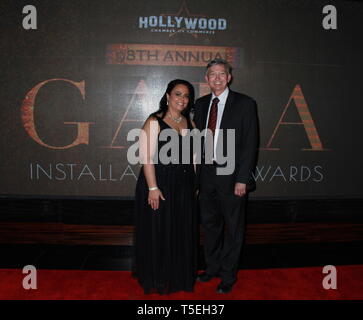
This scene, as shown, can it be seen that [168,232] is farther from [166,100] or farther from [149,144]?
[166,100]

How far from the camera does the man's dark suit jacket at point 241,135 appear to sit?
2.04 m

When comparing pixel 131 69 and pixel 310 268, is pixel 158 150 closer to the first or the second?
pixel 131 69

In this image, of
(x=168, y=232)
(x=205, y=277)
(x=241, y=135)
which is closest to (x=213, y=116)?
(x=241, y=135)

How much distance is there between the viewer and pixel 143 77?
317 centimetres

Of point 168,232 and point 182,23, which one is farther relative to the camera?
point 182,23

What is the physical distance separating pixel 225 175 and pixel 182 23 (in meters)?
2.03

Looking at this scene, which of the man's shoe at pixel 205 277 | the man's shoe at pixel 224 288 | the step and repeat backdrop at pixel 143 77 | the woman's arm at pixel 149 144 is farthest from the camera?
the step and repeat backdrop at pixel 143 77

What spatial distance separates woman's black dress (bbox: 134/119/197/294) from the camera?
79.4 inches

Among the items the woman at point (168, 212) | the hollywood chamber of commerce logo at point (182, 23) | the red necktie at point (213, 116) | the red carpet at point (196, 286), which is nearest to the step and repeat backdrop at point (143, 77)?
the hollywood chamber of commerce logo at point (182, 23)

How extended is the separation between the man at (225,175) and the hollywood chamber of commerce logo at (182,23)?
4.38 feet

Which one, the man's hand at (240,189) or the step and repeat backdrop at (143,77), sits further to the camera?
the step and repeat backdrop at (143,77)
